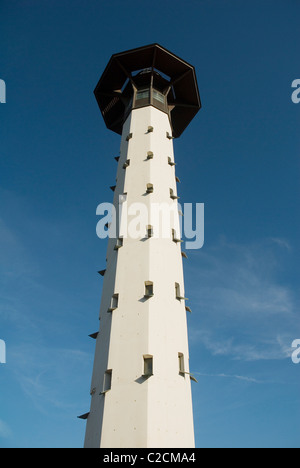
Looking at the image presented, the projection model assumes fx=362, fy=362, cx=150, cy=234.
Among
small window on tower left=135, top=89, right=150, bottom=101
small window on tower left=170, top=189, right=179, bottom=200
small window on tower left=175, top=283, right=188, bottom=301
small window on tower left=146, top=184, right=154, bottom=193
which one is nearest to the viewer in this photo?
small window on tower left=175, top=283, right=188, bottom=301

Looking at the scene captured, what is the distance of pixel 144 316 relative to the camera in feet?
65.9

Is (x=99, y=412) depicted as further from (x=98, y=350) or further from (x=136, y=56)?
(x=136, y=56)

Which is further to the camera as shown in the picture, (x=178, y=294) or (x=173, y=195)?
(x=173, y=195)

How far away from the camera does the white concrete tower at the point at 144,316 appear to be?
55.6ft

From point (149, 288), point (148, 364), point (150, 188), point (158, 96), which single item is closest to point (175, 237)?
point (150, 188)

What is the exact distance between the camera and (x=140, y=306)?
20.7 metres

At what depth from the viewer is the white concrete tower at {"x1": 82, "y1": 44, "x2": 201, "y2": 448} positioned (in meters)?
17.0

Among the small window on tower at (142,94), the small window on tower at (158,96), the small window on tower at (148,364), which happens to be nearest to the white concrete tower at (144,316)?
the small window on tower at (148,364)

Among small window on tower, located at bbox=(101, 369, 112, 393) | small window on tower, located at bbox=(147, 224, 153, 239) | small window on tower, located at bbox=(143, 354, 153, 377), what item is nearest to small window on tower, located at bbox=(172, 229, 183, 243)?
small window on tower, located at bbox=(147, 224, 153, 239)

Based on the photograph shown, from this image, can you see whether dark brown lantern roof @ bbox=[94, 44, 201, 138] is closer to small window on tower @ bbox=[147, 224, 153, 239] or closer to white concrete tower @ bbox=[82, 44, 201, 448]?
white concrete tower @ bbox=[82, 44, 201, 448]

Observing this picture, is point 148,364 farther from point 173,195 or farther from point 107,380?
point 173,195
